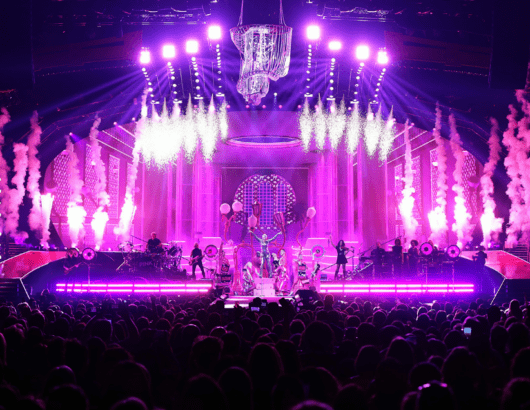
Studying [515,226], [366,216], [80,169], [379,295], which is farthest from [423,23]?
[80,169]

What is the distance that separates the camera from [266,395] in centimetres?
300

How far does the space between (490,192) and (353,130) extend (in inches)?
265

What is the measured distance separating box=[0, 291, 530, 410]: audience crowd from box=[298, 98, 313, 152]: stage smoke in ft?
51.5

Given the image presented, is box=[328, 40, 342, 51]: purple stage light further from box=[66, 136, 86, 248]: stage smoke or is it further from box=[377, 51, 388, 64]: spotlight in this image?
box=[66, 136, 86, 248]: stage smoke

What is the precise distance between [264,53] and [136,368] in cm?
833

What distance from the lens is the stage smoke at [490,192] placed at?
17.7 metres

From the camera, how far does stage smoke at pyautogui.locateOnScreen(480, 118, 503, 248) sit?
1769 centimetres

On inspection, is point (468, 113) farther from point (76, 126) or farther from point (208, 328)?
point (76, 126)

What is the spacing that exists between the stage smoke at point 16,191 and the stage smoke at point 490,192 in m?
18.1

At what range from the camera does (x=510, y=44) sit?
11344 millimetres

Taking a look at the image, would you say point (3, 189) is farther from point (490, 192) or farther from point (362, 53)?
point (490, 192)

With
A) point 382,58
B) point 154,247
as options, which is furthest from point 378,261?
point 154,247

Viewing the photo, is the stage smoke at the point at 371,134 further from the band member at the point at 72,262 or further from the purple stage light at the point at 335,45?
the band member at the point at 72,262

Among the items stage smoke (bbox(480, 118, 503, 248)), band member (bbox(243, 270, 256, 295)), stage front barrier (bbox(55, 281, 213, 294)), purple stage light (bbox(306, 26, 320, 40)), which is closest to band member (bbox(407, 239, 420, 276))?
stage smoke (bbox(480, 118, 503, 248))
